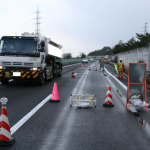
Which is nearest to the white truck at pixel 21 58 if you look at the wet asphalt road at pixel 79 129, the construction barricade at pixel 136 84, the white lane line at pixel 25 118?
the white lane line at pixel 25 118

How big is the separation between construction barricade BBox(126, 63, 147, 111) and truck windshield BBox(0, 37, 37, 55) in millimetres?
7330

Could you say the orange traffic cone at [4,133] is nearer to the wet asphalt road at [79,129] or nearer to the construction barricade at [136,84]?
the wet asphalt road at [79,129]

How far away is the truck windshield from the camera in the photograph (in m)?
14.8

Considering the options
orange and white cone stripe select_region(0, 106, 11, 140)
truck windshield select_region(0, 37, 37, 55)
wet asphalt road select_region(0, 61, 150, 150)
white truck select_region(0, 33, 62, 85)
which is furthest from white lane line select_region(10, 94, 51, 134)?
truck windshield select_region(0, 37, 37, 55)

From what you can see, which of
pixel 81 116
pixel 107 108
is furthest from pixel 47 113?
pixel 107 108

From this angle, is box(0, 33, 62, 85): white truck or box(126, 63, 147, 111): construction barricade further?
box(0, 33, 62, 85): white truck

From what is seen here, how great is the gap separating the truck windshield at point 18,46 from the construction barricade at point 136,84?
24.0ft

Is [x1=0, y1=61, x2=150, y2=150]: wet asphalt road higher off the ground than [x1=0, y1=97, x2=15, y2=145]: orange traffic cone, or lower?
lower

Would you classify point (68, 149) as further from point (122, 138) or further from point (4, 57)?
point (4, 57)

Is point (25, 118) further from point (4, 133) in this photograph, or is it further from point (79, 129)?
point (4, 133)

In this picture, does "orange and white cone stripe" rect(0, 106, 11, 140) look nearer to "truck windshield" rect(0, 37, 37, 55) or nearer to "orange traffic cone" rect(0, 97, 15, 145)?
"orange traffic cone" rect(0, 97, 15, 145)

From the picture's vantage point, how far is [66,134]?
569 cm

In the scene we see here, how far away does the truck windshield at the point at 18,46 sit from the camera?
14805mm

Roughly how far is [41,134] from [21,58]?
31.4 ft
